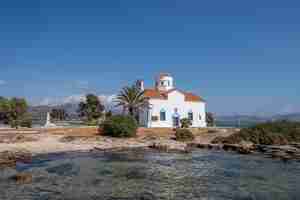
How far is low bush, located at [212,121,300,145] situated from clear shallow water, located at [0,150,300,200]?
36.8 ft

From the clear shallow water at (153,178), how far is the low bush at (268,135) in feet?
36.8

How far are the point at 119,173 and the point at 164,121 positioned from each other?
97.6 ft

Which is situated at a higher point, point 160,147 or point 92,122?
point 92,122

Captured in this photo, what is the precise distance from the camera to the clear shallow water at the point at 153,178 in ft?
53.4

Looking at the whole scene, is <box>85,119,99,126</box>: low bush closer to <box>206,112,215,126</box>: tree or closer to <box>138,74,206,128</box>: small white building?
<box>138,74,206,128</box>: small white building

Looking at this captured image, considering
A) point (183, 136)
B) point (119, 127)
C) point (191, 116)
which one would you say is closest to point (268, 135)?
point (183, 136)

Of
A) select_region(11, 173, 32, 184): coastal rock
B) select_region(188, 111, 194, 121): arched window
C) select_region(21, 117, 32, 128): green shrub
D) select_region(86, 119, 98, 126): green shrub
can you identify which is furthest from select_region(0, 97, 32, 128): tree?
select_region(11, 173, 32, 184): coastal rock

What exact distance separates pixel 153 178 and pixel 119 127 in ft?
69.7

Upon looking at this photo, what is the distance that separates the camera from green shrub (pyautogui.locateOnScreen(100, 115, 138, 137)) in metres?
41.3

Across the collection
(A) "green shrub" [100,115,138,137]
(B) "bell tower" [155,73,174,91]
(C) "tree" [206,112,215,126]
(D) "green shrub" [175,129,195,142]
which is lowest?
(D) "green shrub" [175,129,195,142]

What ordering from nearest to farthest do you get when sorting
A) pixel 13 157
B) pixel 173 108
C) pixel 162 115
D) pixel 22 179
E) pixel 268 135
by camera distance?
pixel 22 179, pixel 13 157, pixel 268 135, pixel 162 115, pixel 173 108

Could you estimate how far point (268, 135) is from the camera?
40688mm

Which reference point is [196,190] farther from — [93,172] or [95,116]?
[95,116]

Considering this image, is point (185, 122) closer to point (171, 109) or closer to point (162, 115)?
point (171, 109)
